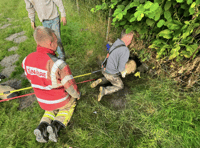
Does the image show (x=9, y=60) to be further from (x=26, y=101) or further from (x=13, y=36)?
(x=26, y=101)

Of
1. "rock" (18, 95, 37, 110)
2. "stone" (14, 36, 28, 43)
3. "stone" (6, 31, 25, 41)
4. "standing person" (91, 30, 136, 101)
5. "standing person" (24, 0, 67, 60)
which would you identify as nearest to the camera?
"standing person" (91, 30, 136, 101)

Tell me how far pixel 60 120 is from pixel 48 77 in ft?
3.40

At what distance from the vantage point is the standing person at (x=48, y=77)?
1567 mm

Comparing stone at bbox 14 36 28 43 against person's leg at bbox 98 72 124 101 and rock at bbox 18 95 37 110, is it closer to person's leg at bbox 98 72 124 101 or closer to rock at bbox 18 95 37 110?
rock at bbox 18 95 37 110

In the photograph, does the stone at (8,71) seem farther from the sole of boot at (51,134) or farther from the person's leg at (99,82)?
the person's leg at (99,82)

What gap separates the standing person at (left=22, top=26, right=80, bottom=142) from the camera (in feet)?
5.14

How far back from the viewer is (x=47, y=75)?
1.62m

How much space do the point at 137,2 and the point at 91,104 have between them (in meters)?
2.44

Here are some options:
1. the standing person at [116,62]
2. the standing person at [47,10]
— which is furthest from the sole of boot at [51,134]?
the standing person at [47,10]

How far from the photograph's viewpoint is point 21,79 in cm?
333

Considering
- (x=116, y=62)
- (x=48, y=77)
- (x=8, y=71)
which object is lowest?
(x=8, y=71)

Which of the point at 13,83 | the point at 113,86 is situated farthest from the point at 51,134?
the point at 13,83

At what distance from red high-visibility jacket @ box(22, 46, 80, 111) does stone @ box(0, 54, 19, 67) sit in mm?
3031

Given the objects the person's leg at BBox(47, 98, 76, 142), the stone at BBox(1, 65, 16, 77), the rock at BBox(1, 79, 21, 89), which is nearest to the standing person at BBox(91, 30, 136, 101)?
the person's leg at BBox(47, 98, 76, 142)
